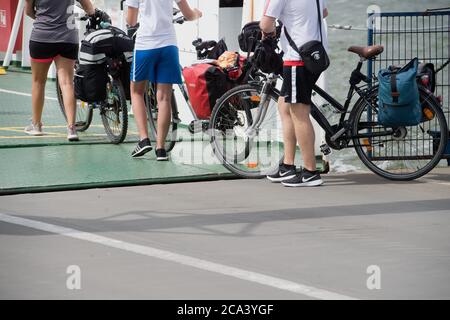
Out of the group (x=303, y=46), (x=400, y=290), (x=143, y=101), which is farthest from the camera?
(x=143, y=101)

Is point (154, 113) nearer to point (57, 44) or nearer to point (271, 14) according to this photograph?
point (57, 44)

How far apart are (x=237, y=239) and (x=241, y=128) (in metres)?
2.87

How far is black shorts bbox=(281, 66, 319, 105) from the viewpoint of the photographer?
10.0m

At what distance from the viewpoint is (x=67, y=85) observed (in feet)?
40.9

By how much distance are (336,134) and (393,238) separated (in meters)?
2.43

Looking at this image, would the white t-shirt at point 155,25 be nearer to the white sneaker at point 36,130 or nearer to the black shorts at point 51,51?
the black shorts at point 51,51

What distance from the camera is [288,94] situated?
10094 millimetres

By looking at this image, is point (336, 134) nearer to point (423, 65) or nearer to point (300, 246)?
point (423, 65)

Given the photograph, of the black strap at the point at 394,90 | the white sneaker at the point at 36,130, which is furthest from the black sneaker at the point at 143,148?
the black strap at the point at 394,90

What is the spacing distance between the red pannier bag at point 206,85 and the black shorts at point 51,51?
6.10ft

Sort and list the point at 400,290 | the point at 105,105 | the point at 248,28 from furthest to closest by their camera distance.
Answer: the point at 105,105
the point at 248,28
the point at 400,290

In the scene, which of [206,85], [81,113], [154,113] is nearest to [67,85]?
[154,113]

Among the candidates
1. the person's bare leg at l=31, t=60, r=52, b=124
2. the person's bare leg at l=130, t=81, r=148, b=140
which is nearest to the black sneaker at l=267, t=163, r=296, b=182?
the person's bare leg at l=130, t=81, r=148, b=140

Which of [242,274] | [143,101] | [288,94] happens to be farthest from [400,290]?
[143,101]
